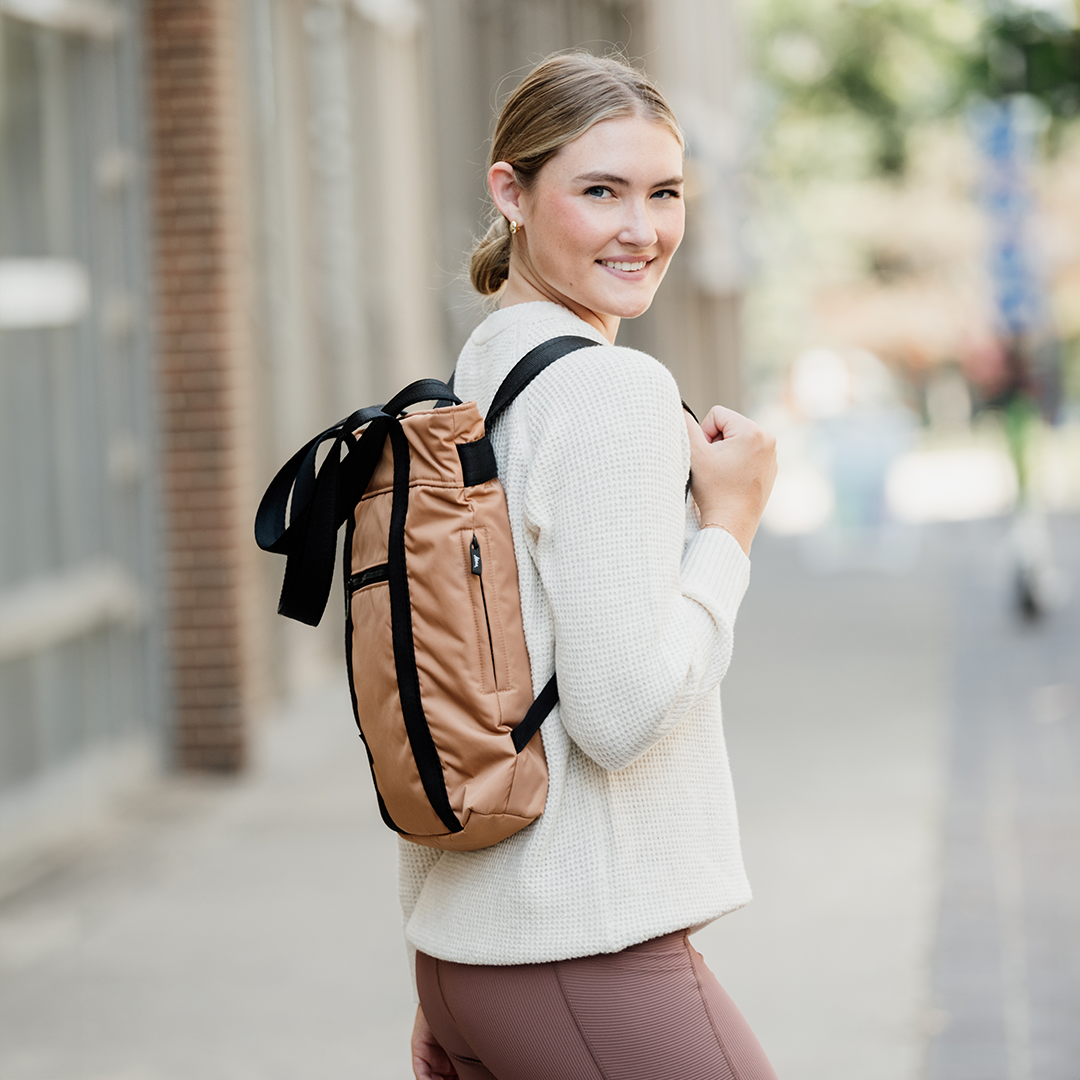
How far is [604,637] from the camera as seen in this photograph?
1.78m

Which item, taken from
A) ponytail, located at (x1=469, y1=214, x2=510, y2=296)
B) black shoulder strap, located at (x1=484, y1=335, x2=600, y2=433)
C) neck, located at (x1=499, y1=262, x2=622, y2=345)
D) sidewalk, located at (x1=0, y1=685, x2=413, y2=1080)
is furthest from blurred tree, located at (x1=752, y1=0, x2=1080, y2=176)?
black shoulder strap, located at (x1=484, y1=335, x2=600, y2=433)

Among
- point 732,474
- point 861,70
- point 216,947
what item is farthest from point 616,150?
point 861,70

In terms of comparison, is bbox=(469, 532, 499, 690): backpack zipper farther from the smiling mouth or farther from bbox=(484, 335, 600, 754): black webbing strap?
the smiling mouth

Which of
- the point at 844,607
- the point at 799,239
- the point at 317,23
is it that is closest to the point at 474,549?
the point at 317,23

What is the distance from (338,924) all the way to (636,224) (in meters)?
4.07

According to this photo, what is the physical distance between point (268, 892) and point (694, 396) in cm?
1662

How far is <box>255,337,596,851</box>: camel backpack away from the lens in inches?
72.2

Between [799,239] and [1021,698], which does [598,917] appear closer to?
[1021,698]

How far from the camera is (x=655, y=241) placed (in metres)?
2.01

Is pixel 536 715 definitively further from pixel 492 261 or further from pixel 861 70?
pixel 861 70

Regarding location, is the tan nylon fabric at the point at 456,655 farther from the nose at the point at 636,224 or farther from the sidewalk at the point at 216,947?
the sidewalk at the point at 216,947

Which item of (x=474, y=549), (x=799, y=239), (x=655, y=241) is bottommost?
(x=474, y=549)

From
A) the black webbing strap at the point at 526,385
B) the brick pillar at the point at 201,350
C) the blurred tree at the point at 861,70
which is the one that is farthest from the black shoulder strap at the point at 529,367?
the blurred tree at the point at 861,70

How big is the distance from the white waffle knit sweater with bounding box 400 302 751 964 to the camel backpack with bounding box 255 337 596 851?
0.04 metres
